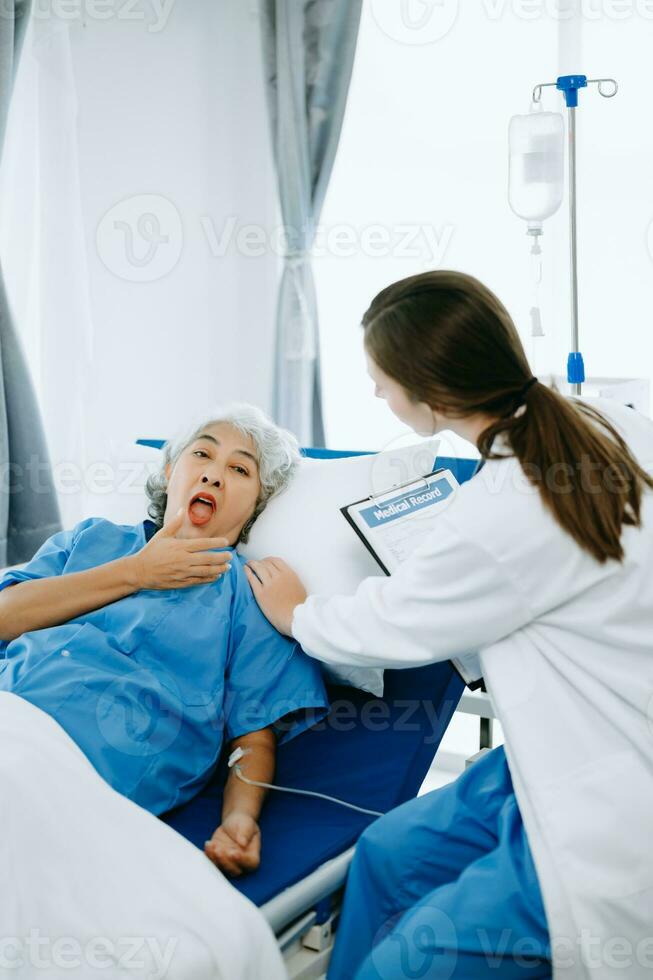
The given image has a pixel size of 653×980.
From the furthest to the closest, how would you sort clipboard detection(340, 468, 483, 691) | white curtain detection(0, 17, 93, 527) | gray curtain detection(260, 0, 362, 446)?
gray curtain detection(260, 0, 362, 446)
white curtain detection(0, 17, 93, 527)
clipboard detection(340, 468, 483, 691)

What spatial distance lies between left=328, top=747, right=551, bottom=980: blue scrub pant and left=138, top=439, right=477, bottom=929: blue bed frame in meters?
0.08

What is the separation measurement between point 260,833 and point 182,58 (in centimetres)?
298

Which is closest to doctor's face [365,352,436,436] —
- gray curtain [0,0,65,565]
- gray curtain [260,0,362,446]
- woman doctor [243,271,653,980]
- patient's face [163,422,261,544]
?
woman doctor [243,271,653,980]

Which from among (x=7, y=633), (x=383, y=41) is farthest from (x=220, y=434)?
(x=383, y=41)

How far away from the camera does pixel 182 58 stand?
372cm

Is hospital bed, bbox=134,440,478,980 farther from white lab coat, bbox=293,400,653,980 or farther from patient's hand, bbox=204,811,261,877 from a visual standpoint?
white lab coat, bbox=293,400,653,980

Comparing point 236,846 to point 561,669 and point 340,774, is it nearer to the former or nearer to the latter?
point 340,774

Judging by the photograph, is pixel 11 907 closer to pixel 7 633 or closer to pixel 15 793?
pixel 15 793

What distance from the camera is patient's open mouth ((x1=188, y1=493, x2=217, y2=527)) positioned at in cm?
199

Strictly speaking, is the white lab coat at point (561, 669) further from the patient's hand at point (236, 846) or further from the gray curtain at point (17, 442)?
the gray curtain at point (17, 442)

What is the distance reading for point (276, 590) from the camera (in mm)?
1890

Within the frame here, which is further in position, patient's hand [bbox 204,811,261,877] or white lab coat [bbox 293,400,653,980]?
patient's hand [bbox 204,811,261,877]

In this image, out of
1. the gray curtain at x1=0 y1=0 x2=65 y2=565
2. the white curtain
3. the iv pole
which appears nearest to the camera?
the iv pole

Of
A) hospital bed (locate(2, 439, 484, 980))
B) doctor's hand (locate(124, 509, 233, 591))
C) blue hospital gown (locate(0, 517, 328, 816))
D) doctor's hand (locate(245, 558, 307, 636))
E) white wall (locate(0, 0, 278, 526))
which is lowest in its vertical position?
hospital bed (locate(2, 439, 484, 980))
